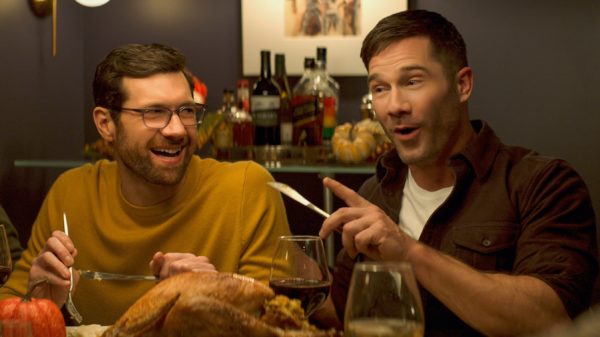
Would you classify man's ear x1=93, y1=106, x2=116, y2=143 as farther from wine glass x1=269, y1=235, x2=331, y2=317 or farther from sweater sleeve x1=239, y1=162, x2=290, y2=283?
wine glass x1=269, y1=235, x2=331, y2=317

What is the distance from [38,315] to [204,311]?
398mm

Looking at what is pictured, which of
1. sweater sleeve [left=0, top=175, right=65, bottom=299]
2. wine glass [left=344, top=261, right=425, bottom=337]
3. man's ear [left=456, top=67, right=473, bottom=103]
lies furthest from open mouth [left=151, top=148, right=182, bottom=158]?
wine glass [left=344, top=261, right=425, bottom=337]

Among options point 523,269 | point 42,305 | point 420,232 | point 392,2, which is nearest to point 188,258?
point 42,305

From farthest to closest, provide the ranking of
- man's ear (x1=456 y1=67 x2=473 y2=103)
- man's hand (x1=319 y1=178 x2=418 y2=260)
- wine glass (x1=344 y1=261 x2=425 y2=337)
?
man's ear (x1=456 y1=67 x2=473 y2=103)
man's hand (x1=319 y1=178 x2=418 y2=260)
wine glass (x1=344 y1=261 x2=425 y2=337)

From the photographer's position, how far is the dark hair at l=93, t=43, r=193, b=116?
217cm

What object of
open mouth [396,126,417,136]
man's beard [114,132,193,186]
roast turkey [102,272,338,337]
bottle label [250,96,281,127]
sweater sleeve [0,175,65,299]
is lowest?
sweater sleeve [0,175,65,299]

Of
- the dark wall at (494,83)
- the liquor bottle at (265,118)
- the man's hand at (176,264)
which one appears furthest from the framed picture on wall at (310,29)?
the man's hand at (176,264)

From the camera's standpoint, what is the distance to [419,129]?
6.17ft

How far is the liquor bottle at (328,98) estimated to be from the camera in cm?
307

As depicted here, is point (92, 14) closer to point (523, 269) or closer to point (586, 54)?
point (586, 54)

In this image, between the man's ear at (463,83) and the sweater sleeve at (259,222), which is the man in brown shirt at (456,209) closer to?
the man's ear at (463,83)

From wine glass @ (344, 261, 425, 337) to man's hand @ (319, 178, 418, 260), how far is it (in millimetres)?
426

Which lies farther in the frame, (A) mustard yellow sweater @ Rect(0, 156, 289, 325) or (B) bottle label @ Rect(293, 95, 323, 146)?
(B) bottle label @ Rect(293, 95, 323, 146)

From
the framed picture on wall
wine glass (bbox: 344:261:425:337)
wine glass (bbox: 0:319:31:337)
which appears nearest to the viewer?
wine glass (bbox: 344:261:425:337)
